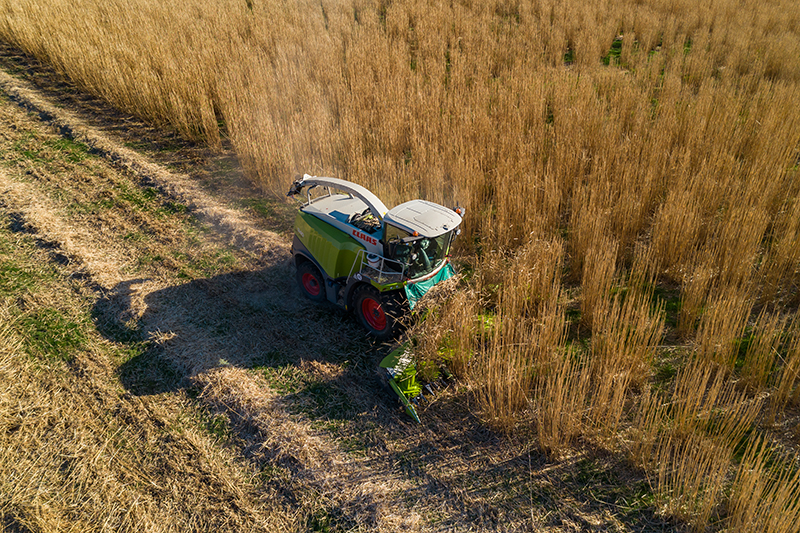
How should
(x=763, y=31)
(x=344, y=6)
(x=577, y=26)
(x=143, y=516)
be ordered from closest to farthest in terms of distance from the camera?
(x=143, y=516) < (x=763, y=31) < (x=577, y=26) < (x=344, y=6)

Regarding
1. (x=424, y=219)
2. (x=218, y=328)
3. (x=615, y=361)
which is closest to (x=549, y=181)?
(x=424, y=219)

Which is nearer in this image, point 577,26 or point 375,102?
point 375,102

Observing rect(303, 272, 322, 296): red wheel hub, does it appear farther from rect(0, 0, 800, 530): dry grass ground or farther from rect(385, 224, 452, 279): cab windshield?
rect(385, 224, 452, 279): cab windshield

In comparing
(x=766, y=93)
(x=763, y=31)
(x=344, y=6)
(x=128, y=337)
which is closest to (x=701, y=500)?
(x=128, y=337)

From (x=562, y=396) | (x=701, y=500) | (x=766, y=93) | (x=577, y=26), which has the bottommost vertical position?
(x=701, y=500)

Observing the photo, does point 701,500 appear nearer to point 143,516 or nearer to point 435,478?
point 435,478

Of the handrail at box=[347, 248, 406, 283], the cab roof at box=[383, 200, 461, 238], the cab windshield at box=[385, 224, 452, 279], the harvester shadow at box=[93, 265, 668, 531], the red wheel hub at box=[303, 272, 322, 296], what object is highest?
the cab roof at box=[383, 200, 461, 238]

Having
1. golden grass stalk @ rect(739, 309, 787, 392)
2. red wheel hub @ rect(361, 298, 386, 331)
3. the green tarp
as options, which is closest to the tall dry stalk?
the green tarp

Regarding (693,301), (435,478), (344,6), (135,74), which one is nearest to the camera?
(435,478)
